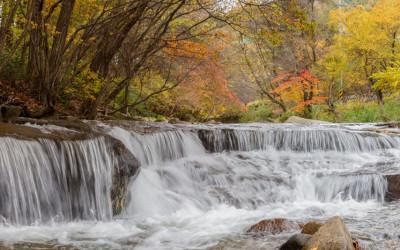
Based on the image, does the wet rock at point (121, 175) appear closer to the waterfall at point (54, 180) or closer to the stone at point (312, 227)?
the waterfall at point (54, 180)

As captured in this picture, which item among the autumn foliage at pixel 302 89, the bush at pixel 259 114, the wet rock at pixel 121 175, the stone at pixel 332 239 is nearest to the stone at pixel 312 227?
the stone at pixel 332 239

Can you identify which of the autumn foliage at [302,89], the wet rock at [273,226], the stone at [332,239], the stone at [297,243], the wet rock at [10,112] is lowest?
the wet rock at [273,226]

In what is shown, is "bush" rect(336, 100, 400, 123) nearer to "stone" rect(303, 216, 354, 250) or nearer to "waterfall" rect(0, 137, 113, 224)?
"waterfall" rect(0, 137, 113, 224)

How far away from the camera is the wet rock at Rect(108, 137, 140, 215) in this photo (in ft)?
19.5

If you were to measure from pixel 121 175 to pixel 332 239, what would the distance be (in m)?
3.65

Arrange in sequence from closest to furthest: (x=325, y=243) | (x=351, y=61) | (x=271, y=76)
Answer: (x=325, y=243) < (x=351, y=61) < (x=271, y=76)

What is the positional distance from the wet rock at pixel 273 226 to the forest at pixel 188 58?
419 cm

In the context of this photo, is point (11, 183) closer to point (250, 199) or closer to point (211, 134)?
point (250, 199)

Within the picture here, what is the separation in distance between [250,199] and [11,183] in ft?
13.8

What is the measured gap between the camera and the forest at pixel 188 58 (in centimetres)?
873

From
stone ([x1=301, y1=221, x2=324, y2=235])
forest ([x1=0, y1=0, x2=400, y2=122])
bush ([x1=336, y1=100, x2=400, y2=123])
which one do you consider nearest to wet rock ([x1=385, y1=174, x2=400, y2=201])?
forest ([x1=0, y1=0, x2=400, y2=122])

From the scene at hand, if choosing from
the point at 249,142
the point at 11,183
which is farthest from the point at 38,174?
the point at 249,142

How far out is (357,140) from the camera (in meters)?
10.8

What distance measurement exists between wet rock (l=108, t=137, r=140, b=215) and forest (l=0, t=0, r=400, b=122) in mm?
3290
